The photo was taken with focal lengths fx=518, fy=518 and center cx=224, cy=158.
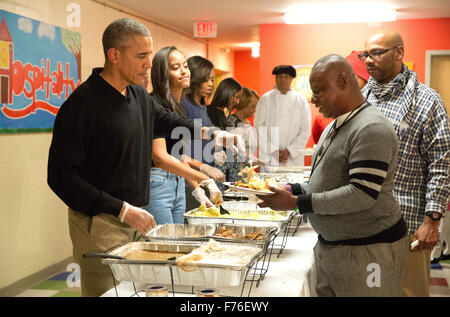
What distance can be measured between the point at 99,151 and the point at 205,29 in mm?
6186

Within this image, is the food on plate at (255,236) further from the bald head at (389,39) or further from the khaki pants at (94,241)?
the bald head at (389,39)

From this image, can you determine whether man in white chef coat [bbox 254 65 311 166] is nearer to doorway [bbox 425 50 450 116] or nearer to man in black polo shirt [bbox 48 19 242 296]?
doorway [bbox 425 50 450 116]

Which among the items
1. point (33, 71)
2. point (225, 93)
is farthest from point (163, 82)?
point (33, 71)

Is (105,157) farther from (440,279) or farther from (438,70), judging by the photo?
(438,70)

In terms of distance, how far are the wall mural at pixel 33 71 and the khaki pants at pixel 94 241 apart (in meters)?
2.37

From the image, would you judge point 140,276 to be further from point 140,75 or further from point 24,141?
point 24,141

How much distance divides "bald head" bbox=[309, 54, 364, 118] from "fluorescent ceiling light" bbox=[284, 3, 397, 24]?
16.3ft

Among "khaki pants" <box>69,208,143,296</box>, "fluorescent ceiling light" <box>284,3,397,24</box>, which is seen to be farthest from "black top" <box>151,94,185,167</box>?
"fluorescent ceiling light" <box>284,3,397,24</box>

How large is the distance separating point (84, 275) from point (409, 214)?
138 cm

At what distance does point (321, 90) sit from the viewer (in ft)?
5.85

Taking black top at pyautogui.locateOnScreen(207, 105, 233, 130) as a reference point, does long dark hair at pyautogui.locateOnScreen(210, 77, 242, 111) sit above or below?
above

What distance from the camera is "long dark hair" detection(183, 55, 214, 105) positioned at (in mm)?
3490

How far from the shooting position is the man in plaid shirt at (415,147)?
85.6 inches

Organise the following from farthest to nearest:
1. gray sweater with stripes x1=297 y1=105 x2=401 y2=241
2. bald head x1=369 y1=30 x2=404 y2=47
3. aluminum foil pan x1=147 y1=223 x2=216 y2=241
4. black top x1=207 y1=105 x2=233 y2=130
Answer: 1. black top x1=207 y1=105 x2=233 y2=130
2. bald head x1=369 y1=30 x2=404 y2=47
3. aluminum foil pan x1=147 y1=223 x2=216 y2=241
4. gray sweater with stripes x1=297 y1=105 x2=401 y2=241
